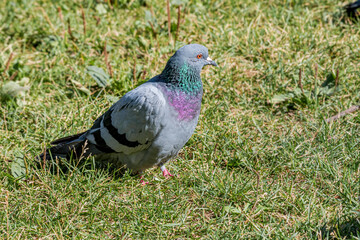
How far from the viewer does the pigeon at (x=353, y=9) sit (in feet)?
18.4

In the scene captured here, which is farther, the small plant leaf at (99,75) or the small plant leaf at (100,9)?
the small plant leaf at (100,9)

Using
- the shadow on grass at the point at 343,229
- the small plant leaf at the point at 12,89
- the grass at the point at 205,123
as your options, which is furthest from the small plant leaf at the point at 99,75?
the shadow on grass at the point at 343,229

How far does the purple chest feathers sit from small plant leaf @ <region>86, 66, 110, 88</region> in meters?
1.50

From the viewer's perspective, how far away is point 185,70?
355cm

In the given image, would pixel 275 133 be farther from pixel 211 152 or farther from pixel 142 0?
pixel 142 0

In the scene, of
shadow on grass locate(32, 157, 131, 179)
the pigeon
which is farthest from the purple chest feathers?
the pigeon

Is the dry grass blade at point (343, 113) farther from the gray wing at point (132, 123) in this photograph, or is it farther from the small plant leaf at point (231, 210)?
the gray wing at point (132, 123)

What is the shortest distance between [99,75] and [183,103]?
1605 mm

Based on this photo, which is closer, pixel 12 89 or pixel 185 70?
pixel 185 70

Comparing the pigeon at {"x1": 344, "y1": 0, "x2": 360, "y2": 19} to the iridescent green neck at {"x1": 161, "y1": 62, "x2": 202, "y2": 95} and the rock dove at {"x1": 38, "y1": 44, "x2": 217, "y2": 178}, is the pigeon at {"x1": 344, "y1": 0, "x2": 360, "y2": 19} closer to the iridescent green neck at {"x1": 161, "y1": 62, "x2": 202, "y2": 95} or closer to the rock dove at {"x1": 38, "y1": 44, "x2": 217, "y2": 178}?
the rock dove at {"x1": 38, "y1": 44, "x2": 217, "y2": 178}

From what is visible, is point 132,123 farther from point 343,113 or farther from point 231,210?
point 343,113

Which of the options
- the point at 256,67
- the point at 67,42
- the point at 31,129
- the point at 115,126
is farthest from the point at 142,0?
the point at 115,126

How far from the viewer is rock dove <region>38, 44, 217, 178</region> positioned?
11.3 ft

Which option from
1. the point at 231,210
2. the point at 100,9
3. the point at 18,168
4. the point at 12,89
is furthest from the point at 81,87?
the point at 231,210
